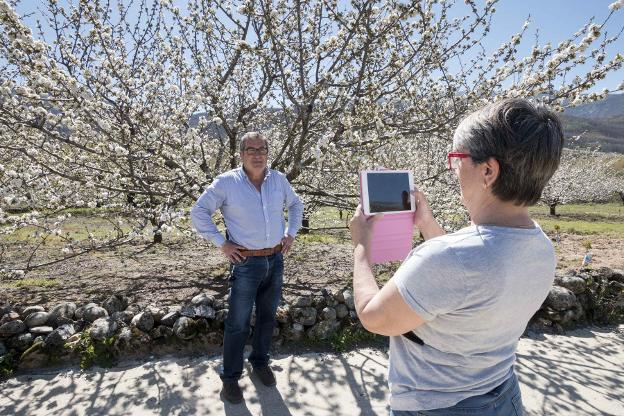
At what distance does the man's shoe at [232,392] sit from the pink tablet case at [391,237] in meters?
2.17

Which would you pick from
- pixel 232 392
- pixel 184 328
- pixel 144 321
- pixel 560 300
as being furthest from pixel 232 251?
pixel 560 300

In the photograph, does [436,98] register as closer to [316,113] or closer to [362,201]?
[316,113]

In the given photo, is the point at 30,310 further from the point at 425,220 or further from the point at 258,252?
the point at 425,220

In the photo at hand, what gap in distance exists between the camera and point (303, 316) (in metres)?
4.34

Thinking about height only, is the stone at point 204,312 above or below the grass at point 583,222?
above

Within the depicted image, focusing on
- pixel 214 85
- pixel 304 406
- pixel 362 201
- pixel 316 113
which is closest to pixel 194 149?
pixel 214 85

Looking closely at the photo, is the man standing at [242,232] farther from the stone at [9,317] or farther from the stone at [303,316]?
the stone at [9,317]

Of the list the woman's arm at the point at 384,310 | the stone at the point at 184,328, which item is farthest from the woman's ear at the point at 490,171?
the stone at the point at 184,328

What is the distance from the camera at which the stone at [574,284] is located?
513cm

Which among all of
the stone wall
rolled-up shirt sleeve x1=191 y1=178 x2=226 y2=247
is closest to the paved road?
the stone wall

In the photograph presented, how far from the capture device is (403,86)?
540 cm

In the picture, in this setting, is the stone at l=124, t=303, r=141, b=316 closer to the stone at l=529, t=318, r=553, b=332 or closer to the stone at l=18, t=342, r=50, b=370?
the stone at l=18, t=342, r=50, b=370

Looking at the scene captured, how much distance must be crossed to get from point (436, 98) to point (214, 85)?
329 cm

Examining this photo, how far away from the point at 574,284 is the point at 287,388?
4.09 m
